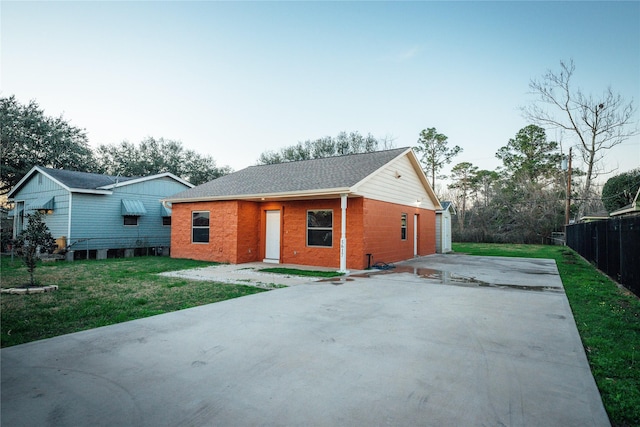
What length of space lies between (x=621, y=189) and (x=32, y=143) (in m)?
43.1

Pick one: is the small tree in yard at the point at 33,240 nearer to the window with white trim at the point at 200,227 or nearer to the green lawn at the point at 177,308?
the green lawn at the point at 177,308

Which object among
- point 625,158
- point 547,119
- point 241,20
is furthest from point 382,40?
point 625,158

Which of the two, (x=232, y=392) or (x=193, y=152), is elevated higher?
(x=193, y=152)

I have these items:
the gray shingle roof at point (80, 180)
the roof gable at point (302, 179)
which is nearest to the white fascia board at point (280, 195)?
the roof gable at point (302, 179)

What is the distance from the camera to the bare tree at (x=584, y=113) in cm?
2192

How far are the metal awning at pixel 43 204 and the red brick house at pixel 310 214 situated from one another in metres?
5.88

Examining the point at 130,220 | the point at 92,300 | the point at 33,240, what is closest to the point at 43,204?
the point at 130,220

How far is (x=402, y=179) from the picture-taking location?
46.3 feet

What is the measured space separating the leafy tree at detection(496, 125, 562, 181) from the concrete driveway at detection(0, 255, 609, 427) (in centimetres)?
3255

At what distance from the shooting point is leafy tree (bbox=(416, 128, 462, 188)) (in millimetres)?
34312

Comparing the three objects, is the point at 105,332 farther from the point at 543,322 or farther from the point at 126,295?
the point at 543,322

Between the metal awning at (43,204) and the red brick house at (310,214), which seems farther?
the metal awning at (43,204)

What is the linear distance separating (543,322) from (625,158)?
26.5 m

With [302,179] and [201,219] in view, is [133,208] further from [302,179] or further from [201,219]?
[302,179]
